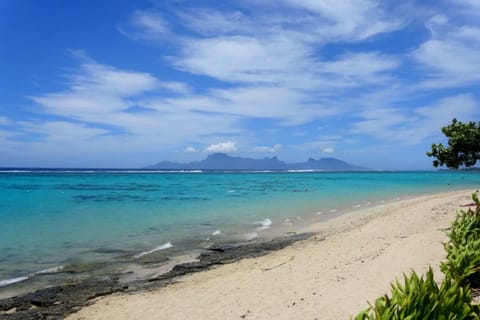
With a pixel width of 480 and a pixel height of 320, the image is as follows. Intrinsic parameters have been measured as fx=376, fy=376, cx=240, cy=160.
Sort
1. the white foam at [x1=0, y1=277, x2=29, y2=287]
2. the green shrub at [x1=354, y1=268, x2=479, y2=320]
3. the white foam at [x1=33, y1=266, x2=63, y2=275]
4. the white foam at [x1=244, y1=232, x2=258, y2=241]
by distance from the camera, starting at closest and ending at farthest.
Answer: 1. the green shrub at [x1=354, y1=268, x2=479, y2=320]
2. the white foam at [x1=0, y1=277, x2=29, y2=287]
3. the white foam at [x1=33, y1=266, x2=63, y2=275]
4. the white foam at [x1=244, y1=232, x2=258, y2=241]

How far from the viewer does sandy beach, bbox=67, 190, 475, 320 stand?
7.01 meters

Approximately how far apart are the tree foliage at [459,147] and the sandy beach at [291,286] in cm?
684

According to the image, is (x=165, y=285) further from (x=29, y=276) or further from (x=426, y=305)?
(x=426, y=305)

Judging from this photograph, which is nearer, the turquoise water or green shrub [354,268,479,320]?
green shrub [354,268,479,320]

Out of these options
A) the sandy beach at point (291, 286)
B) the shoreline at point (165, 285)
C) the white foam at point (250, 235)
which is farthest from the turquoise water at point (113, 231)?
the sandy beach at point (291, 286)

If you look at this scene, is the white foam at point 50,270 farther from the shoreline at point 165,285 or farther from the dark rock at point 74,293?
the shoreline at point 165,285

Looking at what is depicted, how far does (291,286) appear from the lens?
8203 millimetres

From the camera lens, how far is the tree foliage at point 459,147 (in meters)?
16.2

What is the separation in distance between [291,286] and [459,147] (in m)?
12.4

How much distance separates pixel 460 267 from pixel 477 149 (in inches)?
486

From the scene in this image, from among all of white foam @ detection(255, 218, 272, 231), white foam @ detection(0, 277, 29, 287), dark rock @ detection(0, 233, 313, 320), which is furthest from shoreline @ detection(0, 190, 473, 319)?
white foam @ detection(255, 218, 272, 231)

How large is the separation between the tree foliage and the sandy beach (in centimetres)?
684

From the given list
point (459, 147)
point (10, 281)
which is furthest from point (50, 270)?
point (459, 147)

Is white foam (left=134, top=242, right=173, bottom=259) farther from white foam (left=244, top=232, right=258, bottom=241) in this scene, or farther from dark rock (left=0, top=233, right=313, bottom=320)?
white foam (left=244, top=232, right=258, bottom=241)
